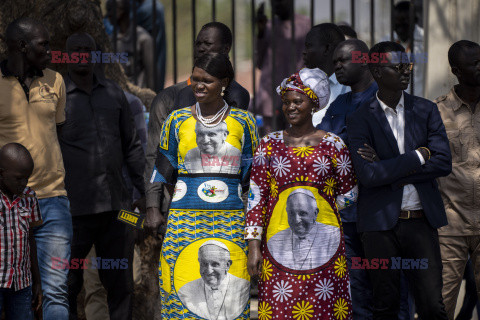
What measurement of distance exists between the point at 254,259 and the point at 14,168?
1.45 m

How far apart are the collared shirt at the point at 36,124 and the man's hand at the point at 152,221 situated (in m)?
0.57

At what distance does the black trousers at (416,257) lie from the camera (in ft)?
18.4

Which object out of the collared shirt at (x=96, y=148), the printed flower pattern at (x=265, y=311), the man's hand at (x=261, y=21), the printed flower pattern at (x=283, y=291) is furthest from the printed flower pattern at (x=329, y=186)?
the man's hand at (x=261, y=21)

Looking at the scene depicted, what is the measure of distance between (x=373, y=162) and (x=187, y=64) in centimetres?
1975

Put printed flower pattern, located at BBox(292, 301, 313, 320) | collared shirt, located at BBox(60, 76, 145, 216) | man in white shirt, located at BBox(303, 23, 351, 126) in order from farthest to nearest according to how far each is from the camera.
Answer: man in white shirt, located at BBox(303, 23, 351, 126) < collared shirt, located at BBox(60, 76, 145, 216) < printed flower pattern, located at BBox(292, 301, 313, 320)

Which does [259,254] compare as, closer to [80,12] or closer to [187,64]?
[80,12]

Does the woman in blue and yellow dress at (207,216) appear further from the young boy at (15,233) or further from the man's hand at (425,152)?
the man's hand at (425,152)

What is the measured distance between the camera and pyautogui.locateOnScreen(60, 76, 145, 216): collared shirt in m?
6.66

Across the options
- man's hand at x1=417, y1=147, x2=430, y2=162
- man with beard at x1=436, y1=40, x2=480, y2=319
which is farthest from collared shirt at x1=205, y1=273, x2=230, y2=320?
man with beard at x1=436, y1=40, x2=480, y2=319

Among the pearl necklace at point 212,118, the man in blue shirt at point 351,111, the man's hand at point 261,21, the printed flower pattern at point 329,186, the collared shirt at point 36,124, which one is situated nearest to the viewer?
the printed flower pattern at point 329,186

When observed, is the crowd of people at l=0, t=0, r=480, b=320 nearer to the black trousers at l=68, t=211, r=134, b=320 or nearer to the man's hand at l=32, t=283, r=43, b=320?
the man's hand at l=32, t=283, r=43, b=320

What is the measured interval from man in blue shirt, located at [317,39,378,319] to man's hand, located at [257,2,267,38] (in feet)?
9.45

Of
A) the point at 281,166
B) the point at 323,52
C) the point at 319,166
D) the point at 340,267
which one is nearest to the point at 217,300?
the point at 340,267

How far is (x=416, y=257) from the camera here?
18.3 ft
